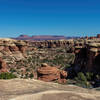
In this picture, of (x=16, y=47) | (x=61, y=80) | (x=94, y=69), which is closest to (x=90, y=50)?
(x=94, y=69)

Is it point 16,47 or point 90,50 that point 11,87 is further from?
point 16,47

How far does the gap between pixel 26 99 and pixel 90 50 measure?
26340 mm

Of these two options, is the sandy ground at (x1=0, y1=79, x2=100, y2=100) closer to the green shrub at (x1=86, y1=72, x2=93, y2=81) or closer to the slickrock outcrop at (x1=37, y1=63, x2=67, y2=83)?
the slickrock outcrop at (x1=37, y1=63, x2=67, y2=83)

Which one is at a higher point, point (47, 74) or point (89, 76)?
point (47, 74)

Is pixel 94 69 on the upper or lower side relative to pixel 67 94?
lower

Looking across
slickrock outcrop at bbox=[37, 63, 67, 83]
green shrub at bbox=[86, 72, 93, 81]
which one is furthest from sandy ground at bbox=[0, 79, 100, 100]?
green shrub at bbox=[86, 72, 93, 81]

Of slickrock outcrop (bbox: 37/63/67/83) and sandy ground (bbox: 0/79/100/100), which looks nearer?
sandy ground (bbox: 0/79/100/100)

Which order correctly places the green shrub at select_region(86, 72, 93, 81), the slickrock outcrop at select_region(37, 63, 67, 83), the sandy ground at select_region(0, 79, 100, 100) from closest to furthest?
the sandy ground at select_region(0, 79, 100, 100) < the slickrock outcrop at select_region(37, 63, 67, 83) < the green shrub at select_region(86, 72, 93, 81)

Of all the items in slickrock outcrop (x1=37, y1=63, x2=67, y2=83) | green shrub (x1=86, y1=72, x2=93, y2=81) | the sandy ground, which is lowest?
green shrub (x1=86, y1=72, x2=93, y2=81)

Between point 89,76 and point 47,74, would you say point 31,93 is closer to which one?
point 47,74

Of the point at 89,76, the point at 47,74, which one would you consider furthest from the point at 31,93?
the point at 89,76

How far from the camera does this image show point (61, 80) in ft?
88.5

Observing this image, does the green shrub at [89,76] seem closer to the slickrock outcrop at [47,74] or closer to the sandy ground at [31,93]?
the slickrock outcrop at [47,74]

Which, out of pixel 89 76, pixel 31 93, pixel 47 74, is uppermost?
pixel 31 93
